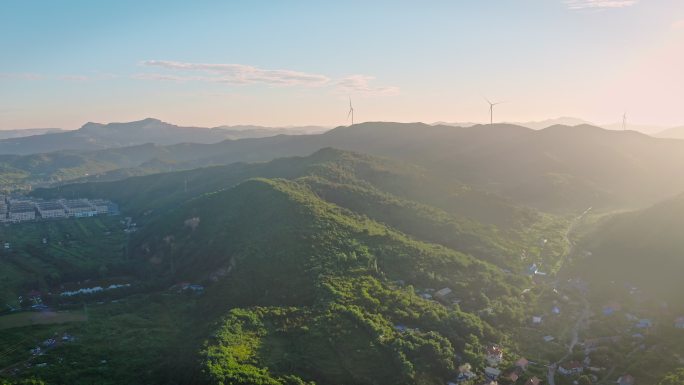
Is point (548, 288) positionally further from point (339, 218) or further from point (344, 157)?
point (344, 157)

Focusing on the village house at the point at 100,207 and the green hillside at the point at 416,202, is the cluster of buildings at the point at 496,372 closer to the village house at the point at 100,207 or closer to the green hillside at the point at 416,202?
the green hillside at the point at 416,202

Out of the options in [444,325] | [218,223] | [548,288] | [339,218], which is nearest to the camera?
[444,325]

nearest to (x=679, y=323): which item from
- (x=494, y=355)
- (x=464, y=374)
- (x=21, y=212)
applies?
A: (x=494, y=355)

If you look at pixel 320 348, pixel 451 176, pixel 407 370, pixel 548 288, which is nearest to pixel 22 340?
pixel 320 348

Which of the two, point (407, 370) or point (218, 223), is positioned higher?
point (218, 223)

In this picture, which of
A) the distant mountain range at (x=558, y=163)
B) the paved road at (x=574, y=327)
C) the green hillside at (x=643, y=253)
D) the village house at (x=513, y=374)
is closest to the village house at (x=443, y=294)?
the village house at (x=513, y=374)

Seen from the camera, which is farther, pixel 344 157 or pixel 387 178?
pixel 344 157
